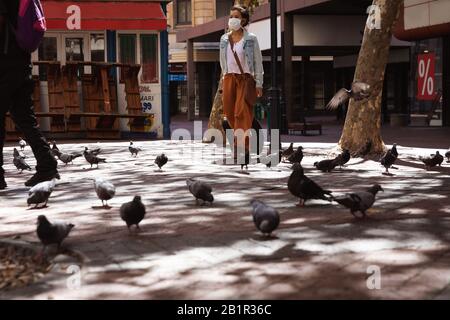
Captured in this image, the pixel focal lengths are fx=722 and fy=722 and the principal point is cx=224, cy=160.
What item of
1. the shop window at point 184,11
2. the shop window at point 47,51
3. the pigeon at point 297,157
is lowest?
the pigeon at point 297,157

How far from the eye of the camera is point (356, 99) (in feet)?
40.1

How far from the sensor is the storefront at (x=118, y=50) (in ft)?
61.6

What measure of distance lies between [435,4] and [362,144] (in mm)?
11395

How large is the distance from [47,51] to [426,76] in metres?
13.8

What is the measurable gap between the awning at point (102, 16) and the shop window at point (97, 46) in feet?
2.85

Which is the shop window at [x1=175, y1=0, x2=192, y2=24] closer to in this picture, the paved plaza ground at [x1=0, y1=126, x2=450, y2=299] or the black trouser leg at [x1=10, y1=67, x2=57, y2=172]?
the paved plaza ground at [x1=0, y1=126, x2=450, y2=299]

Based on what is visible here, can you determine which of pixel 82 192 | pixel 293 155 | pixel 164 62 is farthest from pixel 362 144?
pixel 164 62

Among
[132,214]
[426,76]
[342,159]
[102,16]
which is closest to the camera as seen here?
[132,214]

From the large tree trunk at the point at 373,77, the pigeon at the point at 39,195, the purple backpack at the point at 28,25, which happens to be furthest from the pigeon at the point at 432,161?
the pigeon at the point at 39,195

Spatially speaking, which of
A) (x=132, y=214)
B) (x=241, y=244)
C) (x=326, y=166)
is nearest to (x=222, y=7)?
(x=326, y=166)

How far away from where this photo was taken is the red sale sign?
25703mm

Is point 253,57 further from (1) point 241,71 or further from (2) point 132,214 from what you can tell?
(2) point 132,214

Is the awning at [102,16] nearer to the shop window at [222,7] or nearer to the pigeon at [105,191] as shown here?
the pigeon at [105,191]

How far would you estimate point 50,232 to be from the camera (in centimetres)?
462
